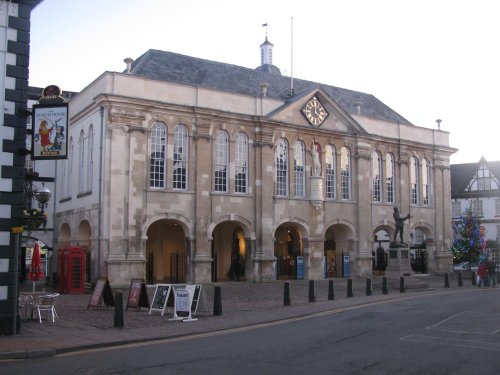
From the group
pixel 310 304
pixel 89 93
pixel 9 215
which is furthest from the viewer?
pixel 89 93

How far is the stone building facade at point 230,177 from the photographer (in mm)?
30391

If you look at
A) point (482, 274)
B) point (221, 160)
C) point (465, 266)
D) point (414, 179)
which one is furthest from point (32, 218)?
point (465, 266)

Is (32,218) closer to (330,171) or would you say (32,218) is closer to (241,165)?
(241,165)

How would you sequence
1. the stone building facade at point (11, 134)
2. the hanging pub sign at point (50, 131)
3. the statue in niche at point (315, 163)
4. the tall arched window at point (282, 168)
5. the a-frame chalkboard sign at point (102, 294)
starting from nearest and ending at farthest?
1. the stone building facade at point (11, 134)
2. the hanging pub sign at point (50, 131)
3. the a-frame chalkboard sign at point (102, 294)
4. the tall arched window at point (282, 168)
5. the statue in niche at point (315, 163)

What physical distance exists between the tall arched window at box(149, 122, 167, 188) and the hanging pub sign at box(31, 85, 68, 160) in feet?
57.0

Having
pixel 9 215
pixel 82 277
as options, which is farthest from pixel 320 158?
pixel 9 215

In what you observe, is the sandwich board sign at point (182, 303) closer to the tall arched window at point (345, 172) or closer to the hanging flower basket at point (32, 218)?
the hanging flower basket at point (32, 218)

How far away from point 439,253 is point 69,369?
38012mm

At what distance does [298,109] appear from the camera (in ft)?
121

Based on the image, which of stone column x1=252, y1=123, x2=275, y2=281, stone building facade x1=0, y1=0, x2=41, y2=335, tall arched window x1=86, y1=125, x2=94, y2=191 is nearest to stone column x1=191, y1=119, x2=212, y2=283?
stone column x1=252, y1=123, x2=275, y2=281

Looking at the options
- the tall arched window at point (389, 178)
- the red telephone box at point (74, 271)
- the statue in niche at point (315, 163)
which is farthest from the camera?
the tall arched window at point (389, 178)

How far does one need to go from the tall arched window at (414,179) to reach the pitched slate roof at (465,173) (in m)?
23.2

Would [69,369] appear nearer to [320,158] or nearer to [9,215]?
[9,215]

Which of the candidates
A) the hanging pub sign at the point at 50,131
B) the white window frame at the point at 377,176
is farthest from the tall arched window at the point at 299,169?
the hanging pub sign at the point at 50,131
